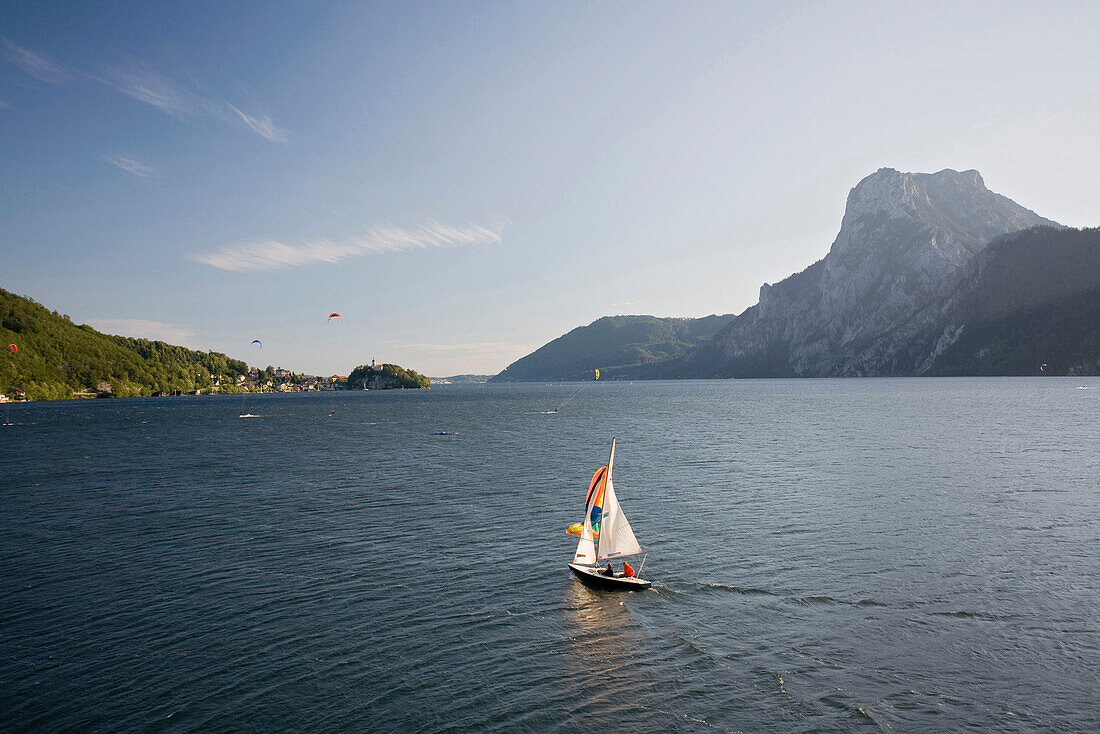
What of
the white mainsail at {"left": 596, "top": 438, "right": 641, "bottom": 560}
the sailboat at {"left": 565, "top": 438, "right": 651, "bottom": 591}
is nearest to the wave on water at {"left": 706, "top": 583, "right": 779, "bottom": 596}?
the sailboat at {"left": 565, "top": 438, "right": 651, "bottom": 591}

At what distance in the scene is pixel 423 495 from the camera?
200ft

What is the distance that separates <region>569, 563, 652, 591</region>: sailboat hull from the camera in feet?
109

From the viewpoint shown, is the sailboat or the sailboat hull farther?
the sailboat

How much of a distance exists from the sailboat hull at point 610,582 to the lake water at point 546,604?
1.97 feet

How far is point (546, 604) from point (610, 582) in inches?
164

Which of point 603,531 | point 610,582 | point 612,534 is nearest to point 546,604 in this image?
point 610,582

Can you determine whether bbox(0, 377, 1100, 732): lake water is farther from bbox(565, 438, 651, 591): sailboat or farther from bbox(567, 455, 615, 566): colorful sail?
bbox(565, 438, 651, 591): sailboat

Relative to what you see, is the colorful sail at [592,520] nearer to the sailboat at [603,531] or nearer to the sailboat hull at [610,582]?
the sailboat at [603,531]

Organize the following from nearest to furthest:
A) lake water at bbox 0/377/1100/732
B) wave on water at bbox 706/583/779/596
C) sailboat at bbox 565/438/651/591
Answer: lake water at bbox 0/377/1100/732
wave on water at bbox 706/583/779/596
sailboat at bbox 565/438/651/591

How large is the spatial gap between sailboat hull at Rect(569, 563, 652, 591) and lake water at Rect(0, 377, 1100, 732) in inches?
23.6

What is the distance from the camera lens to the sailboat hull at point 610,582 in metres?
33.3

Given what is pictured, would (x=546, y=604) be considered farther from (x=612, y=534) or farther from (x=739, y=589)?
(x=739, y=589)

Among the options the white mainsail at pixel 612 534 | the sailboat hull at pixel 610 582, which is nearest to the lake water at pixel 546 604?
the sailboat hull at pixel 610 582

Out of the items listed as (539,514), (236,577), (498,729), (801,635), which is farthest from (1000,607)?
(236,577)
